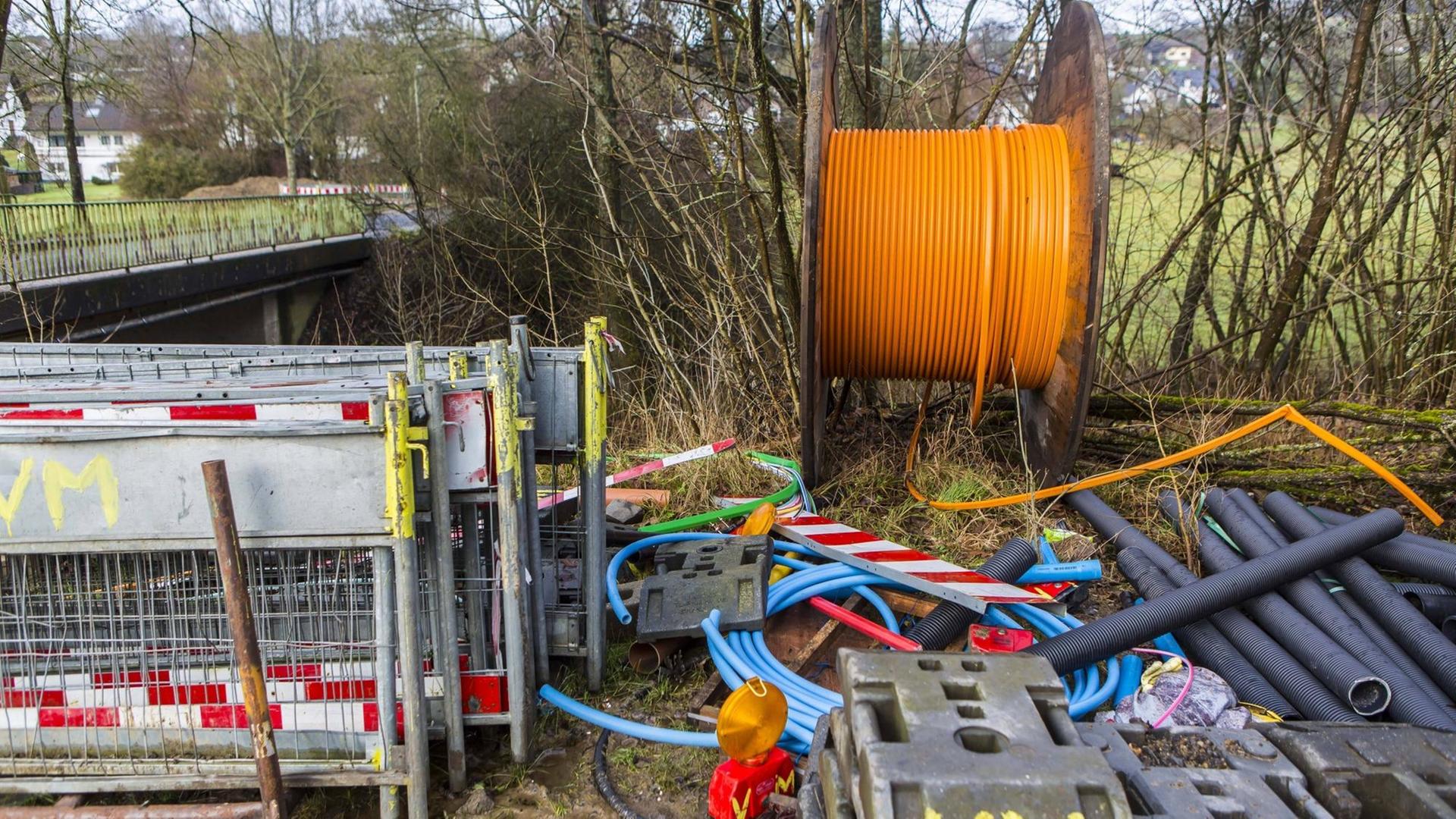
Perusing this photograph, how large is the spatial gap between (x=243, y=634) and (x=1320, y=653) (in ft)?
12.6

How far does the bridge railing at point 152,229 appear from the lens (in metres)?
12.9

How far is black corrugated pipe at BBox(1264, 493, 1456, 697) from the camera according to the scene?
3604 millimetres

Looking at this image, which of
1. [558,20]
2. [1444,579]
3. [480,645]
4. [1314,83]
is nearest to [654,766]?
[480,645]

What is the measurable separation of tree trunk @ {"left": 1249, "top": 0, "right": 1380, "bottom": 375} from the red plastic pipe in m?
5.20

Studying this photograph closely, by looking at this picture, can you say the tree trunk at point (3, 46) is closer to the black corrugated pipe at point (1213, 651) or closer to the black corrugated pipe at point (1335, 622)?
the black corrugated pipe at point (1213, 651)

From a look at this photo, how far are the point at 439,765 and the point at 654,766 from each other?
776mm

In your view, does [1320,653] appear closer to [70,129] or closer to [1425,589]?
[1425,589]

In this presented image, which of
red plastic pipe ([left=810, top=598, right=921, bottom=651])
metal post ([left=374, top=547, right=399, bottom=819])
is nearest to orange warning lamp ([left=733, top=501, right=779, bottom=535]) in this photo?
red plastic pipe ([left=810, top=598, right=921, bottom=651])

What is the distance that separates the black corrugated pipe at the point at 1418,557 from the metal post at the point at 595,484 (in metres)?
3.46

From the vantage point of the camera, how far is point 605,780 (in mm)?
3289

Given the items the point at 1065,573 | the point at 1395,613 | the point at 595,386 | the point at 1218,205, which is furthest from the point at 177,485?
the point at 1218,205

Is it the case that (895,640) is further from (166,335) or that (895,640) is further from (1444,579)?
(166,335)

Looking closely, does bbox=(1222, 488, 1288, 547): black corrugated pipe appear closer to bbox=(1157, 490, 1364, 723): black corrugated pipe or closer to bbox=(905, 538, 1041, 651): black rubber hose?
bbox=(1157, 490, 1364, 723): black corrugated pipe

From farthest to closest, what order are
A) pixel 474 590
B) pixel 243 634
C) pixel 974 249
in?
pixel 974 249 < pixel 474 590 < pixel 243 634
